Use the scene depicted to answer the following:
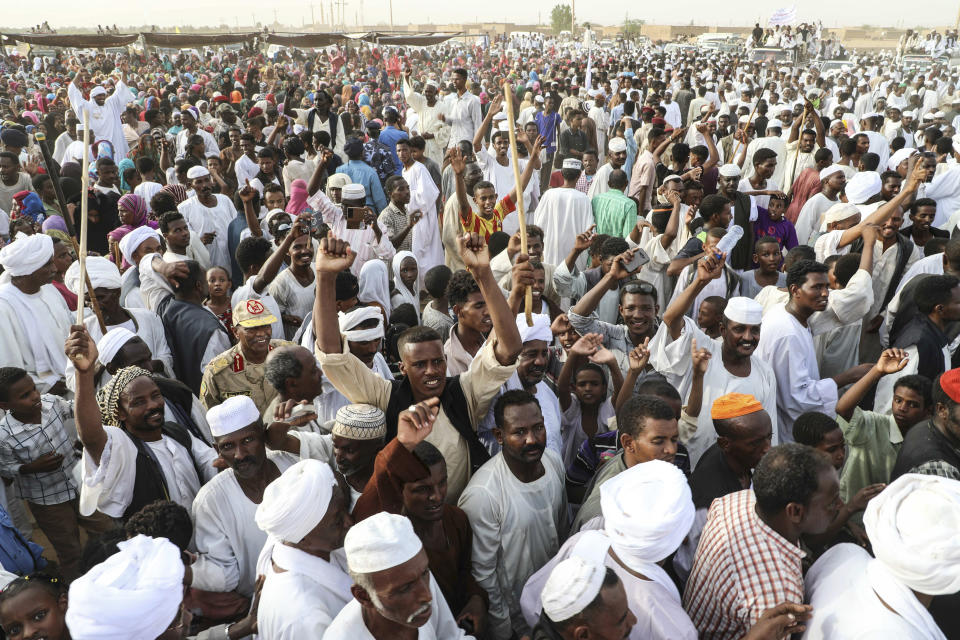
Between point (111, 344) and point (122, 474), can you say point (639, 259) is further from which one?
point (122, 474)

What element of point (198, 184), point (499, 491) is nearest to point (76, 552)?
point (499, 491)

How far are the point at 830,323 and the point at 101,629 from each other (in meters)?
4.16

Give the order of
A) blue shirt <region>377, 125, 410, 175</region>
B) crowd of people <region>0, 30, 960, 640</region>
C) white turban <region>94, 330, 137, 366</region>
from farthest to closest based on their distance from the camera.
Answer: blue shirt <region>377, 125, 410, 175</region>
white turban <region>94, 330, 137, 366</region>
crowd of people <region>0, 30, 960, 640</region>

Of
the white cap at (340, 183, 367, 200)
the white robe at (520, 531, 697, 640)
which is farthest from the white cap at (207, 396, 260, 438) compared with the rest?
the white cap at (340, 183, 367, 200)

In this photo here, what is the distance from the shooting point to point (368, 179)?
7.62m

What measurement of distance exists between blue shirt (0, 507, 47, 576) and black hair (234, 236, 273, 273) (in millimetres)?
Result: 2442

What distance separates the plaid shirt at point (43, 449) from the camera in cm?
327

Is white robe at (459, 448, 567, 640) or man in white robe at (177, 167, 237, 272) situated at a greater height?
man in white robe at (177, 167, 237, 272)

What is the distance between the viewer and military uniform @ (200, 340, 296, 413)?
3.73 m

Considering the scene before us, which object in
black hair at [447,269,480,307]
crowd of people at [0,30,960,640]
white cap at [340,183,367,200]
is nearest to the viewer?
crowd of people at [0,30,960,640]

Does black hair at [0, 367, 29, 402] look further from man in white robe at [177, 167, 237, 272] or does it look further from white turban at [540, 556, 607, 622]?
man in white robe at [177, 167, 237, 272]

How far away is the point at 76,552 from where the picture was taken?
3748 mm

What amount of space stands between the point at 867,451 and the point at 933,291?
4.08 feet

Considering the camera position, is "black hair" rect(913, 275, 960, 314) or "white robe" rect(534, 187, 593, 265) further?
"white robe" rect(534, 187, 593, 265)
